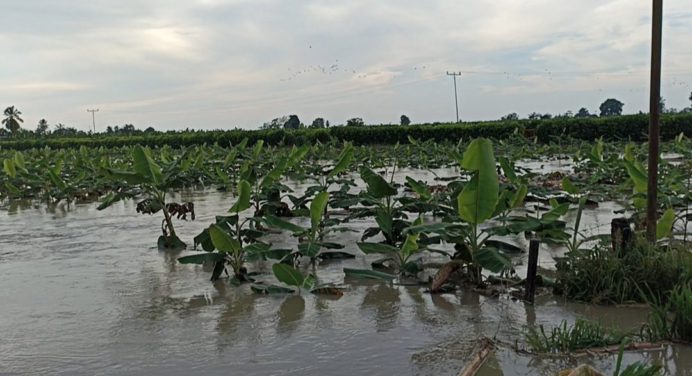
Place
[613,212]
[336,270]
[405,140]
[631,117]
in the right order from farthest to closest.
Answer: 1. [405,140]
2. [631,117]
3. [613,212]
4. [336,270]

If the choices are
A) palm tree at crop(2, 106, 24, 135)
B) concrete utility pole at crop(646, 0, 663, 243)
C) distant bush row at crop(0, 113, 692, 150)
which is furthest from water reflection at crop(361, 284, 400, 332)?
palm tree at crop(2, 106, 24, 135)

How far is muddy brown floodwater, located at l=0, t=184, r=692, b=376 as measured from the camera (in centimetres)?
266

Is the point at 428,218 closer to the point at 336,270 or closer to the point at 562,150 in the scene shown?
the point at 336,270

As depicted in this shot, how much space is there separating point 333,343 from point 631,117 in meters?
24.8

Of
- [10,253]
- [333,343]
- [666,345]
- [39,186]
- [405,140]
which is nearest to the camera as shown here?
[666,345]

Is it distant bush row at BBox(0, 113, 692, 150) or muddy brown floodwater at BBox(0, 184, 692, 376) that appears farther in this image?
distant bush row at BBox(0, 113, 692, 150)

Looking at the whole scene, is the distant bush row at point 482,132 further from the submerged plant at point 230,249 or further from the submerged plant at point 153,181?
the submerged plant at point 230,249

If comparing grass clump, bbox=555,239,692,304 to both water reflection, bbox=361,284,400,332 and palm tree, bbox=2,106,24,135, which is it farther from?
palm tree, bbox=2,106,24,135

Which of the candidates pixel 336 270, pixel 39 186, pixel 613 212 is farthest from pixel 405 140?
pixel 336 270

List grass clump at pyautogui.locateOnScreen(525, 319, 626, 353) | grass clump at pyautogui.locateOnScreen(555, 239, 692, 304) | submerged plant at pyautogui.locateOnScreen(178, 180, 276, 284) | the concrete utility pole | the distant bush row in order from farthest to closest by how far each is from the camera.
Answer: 1. the distant bush row
2. submerged plant at pyautogui.locateOnScreen(178, 180, 276, 284)
3. the concrete utility pole
4. grass clump at pyautogui.locateOnScreen(555, 239, 692, 304)
5. grass clump at pyautogui.locateOnScreen(525, 319, 626, 353)

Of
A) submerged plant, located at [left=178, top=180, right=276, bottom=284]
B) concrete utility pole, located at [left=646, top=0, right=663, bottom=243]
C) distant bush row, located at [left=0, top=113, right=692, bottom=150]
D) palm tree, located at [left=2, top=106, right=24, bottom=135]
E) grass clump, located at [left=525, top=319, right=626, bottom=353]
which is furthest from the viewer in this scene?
palm tree, located at [left=2, top=106, right=24, bottom=135]

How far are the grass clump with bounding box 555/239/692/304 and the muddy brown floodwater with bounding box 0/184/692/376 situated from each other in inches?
4.2

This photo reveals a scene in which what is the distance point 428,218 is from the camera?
632 cm

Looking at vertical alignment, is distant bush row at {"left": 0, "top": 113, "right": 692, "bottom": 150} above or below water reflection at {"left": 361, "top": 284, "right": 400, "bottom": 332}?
above
